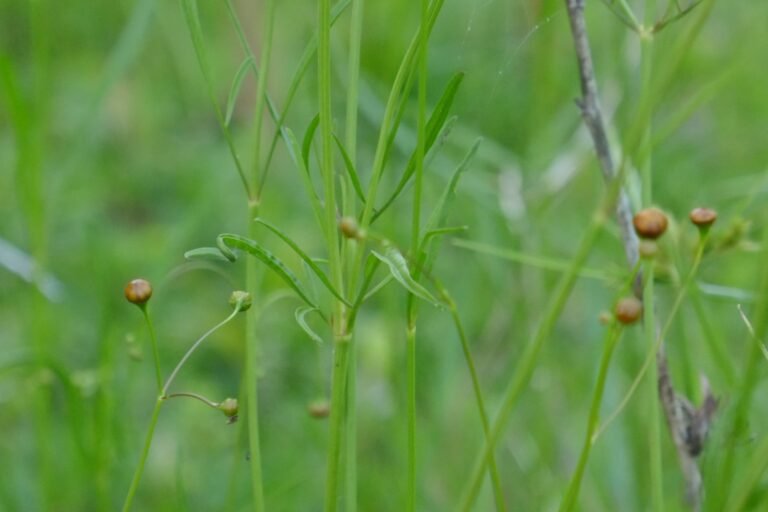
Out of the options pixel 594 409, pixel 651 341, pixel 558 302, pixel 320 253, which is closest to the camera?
pixel 558 302

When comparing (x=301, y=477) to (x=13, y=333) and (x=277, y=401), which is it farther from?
(x=13, y=333)

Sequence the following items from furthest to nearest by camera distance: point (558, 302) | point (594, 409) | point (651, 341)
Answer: point (651, 341) → point (594, 409) → point (558, 302)

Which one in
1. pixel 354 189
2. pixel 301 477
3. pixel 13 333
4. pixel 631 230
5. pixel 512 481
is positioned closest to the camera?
pixel 354 189

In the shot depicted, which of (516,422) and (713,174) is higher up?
(713,174)

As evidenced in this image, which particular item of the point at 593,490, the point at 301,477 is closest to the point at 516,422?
the point at 593,490

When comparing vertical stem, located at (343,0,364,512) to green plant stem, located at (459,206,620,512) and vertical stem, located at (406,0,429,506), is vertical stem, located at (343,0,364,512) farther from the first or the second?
green plant stem, located at (459,206,620,512)

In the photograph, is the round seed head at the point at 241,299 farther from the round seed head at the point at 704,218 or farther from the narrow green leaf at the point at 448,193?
the round seed head at the point at 704,218

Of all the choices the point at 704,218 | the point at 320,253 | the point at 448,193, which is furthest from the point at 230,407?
the point at 320,253

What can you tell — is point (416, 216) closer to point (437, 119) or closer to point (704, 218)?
point (437, 119)

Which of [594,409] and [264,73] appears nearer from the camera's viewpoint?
[594,409]
